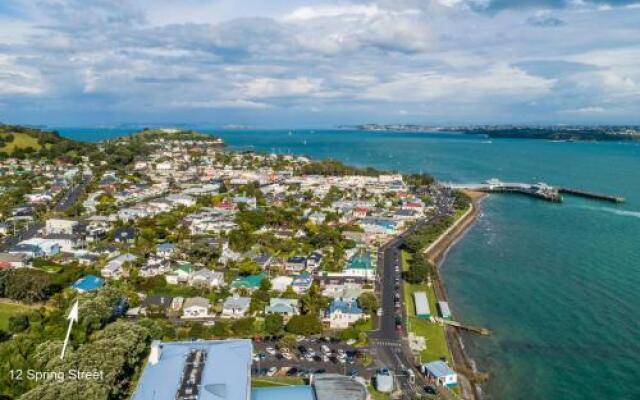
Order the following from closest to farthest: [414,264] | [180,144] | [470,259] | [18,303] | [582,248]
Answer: [18,303] → [414,264] → [470,259] → [582,248] → [180,144]

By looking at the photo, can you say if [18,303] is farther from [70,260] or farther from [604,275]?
[604,275]

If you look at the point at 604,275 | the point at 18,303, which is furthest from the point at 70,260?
the point at 604,275

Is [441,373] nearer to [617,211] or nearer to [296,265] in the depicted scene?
[296,265]

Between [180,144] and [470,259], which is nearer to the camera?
[470,259]

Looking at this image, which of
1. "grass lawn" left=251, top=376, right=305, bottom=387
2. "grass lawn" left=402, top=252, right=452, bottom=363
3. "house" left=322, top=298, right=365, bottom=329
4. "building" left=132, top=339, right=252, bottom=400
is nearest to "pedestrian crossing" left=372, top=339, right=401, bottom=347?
"grass lawn" left=402, top=252, right=452, bottom=363

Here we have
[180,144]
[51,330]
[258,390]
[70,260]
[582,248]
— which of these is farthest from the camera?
[180,144]

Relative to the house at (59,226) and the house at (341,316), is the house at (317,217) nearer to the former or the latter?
the house at (59,226)
